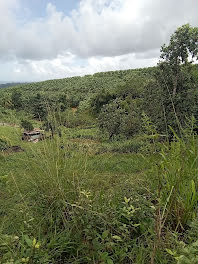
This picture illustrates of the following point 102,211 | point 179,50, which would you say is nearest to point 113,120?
point 179,50

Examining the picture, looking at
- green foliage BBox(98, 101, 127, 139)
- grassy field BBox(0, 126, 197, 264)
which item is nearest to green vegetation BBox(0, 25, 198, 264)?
grassy field BBox(0, 126, 197, 264)

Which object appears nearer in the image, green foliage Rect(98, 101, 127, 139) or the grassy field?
the grassy field

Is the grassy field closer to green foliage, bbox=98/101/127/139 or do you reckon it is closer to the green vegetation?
the green vegetation

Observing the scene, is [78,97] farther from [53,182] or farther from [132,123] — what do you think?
[53,182]

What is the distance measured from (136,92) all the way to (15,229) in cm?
2832

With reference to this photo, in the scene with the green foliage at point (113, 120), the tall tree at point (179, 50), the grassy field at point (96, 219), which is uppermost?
the tall tree at point (179, 50)

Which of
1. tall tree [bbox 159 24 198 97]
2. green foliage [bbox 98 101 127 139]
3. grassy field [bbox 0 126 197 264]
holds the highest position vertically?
tall tree [bbox 159 24 198 97]

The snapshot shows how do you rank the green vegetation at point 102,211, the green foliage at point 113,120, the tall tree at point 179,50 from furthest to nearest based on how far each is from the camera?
the green foliage at point 113,120 → the tall tree at point 179,50 → the green vegetation at point 102,211

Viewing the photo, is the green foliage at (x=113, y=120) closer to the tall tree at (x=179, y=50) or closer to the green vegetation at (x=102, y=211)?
the tall tree at (x=179, y=50)

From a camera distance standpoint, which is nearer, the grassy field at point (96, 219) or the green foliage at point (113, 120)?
the grassy field at point (96, 219)

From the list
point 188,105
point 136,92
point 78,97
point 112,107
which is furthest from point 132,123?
point 78,97

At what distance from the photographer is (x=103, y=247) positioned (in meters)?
1.13

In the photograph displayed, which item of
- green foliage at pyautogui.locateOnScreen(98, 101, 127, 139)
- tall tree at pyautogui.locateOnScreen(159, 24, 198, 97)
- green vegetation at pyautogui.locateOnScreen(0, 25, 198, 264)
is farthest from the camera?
green foliage at pyautogui.locateOnScreen(98, 101, 127, 139)

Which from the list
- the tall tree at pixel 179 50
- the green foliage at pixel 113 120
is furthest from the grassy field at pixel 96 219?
the green foliage at pixel 113 120
